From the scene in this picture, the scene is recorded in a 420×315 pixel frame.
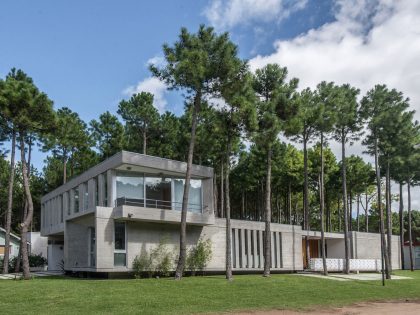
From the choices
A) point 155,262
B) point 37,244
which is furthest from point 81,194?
point 37,244

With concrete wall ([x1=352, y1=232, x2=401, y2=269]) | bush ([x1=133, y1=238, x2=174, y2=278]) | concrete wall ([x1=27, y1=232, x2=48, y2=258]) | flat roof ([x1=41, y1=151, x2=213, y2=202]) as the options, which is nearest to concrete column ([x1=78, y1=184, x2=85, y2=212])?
flat roof ([x1=41, y1=151, x2=213, y2=202])

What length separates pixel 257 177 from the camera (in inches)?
1829

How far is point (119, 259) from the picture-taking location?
2520cm

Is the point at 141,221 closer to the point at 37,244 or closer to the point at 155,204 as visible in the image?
the point at 155,204

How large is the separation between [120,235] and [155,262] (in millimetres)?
2291

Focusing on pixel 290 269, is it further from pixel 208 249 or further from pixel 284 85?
pixel 284 85

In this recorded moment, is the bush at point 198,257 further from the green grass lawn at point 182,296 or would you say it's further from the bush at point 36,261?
the bush at point 36,261

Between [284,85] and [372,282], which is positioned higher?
[284,85]

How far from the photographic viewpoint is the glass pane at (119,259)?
25.1 metres

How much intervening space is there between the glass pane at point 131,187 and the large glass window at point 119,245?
127cm

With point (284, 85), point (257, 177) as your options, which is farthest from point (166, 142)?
point (284, 85)

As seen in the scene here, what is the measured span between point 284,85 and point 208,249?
1002 centimetres

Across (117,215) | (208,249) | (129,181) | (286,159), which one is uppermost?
(286,159)

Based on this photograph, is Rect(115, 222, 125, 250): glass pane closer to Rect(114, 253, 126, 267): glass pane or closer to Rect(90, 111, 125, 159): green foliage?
Rect(114, 253, 126, 267): glass pane
